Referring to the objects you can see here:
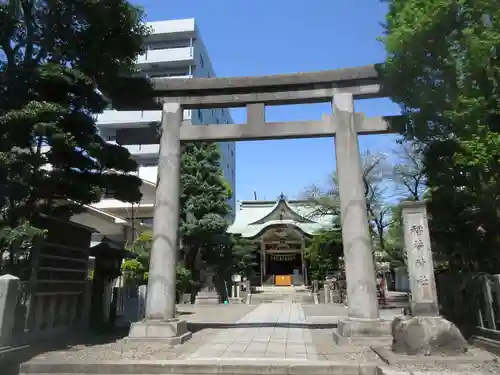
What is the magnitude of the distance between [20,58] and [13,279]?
15.1 feet

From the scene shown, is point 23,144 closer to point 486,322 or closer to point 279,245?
point 486,322

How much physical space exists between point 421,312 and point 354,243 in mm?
2222

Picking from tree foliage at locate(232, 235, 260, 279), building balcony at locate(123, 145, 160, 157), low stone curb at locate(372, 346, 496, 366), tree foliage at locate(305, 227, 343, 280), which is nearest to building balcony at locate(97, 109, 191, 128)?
building balcony at locate(123, 145, 160, 157)

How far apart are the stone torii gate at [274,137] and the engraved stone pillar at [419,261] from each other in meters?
1.38

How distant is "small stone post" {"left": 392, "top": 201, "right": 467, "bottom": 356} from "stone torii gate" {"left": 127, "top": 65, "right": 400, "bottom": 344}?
1381 millimetres

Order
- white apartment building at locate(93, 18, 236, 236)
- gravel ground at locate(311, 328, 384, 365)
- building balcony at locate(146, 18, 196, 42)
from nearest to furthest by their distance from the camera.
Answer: gravel ground at locate(311, 328, 384, 365) < white apartment building at locate(93, 18, 236, 236) < building balcony at locate(146, 18, 196, 42)

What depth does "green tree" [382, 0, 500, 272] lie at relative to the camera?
7199mm

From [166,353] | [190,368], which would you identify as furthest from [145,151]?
[190,368]

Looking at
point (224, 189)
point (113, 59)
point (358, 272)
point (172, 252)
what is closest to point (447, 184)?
point (358, 272)

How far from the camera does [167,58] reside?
42062mm

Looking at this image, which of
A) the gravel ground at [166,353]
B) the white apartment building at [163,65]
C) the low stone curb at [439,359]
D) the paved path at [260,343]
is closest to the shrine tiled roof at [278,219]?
the white apartment building at [163,65]

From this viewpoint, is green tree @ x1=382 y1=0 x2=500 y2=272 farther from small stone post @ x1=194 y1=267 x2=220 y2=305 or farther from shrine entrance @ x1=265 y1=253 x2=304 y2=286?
shrine entrance @ x1=265 y1=253 x2=304 y2=286

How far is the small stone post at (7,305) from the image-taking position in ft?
22.1

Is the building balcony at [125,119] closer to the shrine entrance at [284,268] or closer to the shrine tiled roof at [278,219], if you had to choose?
the shrine tiled roof at [278,219]
